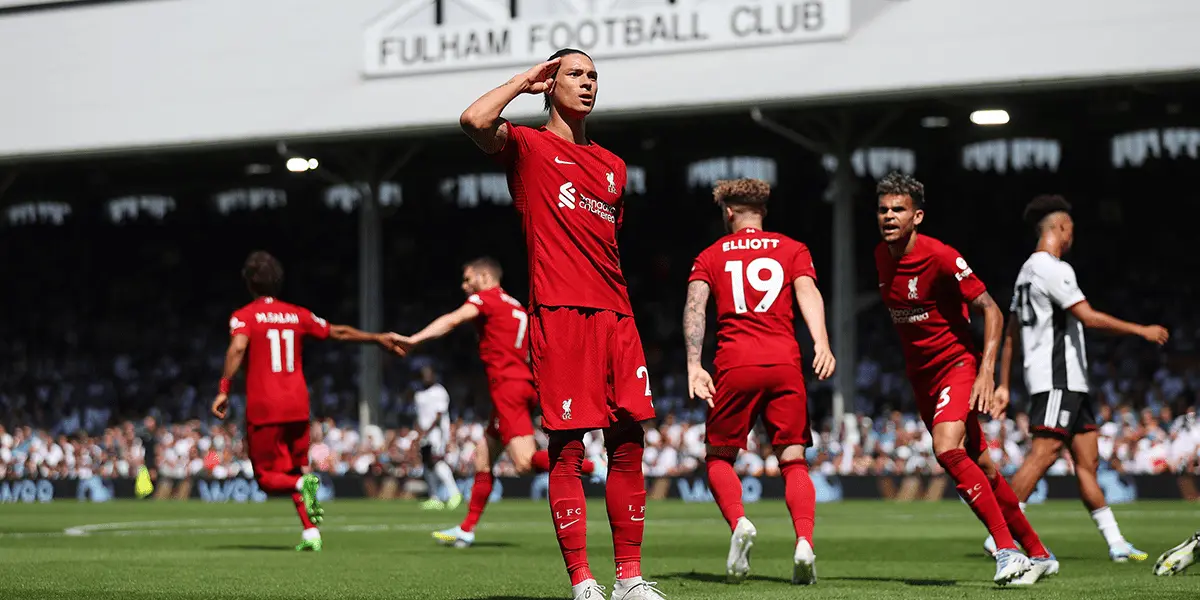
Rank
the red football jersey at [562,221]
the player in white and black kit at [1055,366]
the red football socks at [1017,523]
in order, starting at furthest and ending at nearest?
the player in white and black kit at [1055,366]
the red football socks at [1017,523]
the red football jersey at [562,221]

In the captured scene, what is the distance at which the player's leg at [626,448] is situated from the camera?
707 cm

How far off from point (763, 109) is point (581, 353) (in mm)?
21134

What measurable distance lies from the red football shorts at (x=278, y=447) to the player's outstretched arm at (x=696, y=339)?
4882 mm

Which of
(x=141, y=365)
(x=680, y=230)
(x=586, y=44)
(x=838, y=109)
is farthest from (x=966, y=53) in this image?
(x=141, y=365)

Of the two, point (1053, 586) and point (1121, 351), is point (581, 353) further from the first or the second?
point (1121, 351)

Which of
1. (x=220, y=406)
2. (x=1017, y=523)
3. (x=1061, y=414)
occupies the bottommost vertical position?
(x=1017, y=523)

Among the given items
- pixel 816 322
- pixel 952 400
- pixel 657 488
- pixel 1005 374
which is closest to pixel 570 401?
pixel 816 322

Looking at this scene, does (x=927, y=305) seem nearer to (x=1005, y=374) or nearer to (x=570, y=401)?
(x=1005, y=374)

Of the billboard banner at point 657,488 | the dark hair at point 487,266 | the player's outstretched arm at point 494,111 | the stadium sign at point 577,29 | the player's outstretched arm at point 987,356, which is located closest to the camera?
the player's outstretched arm at point 494,111

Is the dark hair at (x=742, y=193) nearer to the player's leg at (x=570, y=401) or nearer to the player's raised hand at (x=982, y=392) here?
the player's raised hand at (x=982, y=392)

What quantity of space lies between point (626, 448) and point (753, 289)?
2780 mm

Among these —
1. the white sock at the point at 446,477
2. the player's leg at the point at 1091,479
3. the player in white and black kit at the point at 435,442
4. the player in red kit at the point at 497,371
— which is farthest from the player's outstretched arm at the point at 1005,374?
the white sock at the point at 446,477

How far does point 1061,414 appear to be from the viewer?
11.4 meters

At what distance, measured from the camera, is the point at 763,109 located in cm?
2770
